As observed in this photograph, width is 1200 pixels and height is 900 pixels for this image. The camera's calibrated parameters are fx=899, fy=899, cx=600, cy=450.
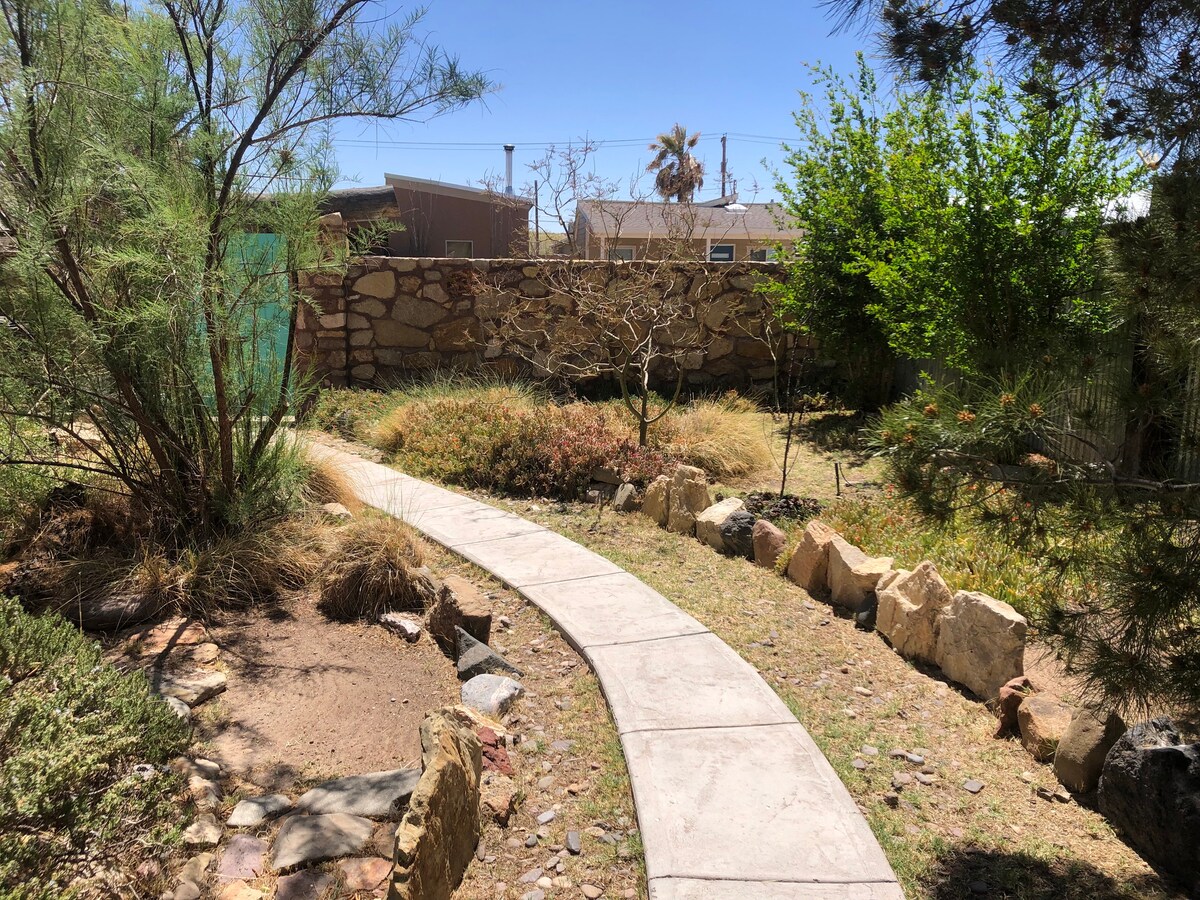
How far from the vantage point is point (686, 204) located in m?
12.4

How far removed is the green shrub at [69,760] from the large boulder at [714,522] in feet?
13.1

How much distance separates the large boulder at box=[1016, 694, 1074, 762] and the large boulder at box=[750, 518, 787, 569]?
2.39 m

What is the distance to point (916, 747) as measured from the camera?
12.5 feet

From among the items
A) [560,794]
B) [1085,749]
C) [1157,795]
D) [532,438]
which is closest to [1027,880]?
[1157,795]

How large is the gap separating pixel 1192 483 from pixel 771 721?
1.98m

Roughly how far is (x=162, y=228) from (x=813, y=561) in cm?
414

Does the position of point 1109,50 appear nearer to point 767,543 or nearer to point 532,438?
point 767,543

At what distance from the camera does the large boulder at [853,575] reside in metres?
5.28

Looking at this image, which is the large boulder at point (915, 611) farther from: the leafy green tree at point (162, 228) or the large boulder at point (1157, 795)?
the leafy green tree at point (162, 228)

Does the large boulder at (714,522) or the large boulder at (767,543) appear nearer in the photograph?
the large boulder at (767,543)

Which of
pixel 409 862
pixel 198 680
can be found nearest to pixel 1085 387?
pixel 409 862

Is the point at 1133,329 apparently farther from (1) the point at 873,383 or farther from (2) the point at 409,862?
(1) the point at 873,383

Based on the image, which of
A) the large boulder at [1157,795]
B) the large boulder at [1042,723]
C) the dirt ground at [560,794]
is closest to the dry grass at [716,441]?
the dirt ground at [560,794]

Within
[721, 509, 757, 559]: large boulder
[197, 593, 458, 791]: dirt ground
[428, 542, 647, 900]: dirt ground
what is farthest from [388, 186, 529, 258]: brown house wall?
[428, 542, 647, 900]: dirt ground
